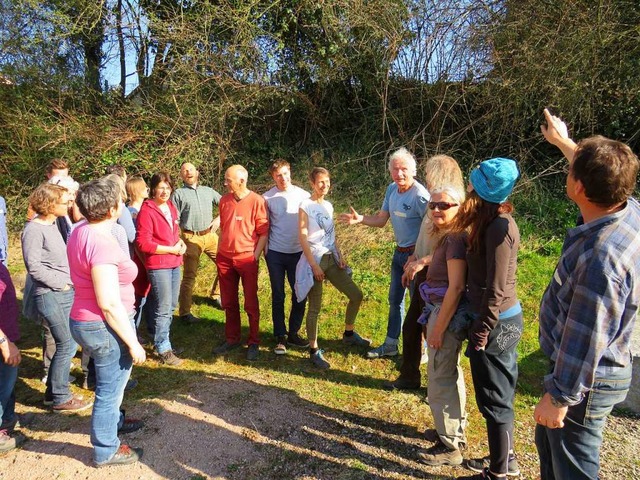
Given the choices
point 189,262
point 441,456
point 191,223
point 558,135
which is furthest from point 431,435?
point 191,223

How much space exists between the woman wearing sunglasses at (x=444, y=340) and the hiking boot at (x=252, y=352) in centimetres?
200

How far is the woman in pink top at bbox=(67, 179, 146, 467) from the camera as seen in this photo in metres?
2.50

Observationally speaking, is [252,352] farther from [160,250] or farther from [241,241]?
[160,250]

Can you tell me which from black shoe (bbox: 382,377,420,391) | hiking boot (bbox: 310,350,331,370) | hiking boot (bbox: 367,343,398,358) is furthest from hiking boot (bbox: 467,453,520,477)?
hiking boot (bbox: 310,350,331,370)

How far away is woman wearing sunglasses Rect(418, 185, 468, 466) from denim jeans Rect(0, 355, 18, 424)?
2.86 m

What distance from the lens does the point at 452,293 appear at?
2.66m

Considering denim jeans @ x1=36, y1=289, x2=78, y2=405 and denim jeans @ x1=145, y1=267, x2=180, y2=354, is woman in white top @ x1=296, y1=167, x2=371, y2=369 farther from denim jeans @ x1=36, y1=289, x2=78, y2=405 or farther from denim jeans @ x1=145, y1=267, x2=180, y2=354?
denim jeans @ x1=36, y1=289, x2=78, y2=405

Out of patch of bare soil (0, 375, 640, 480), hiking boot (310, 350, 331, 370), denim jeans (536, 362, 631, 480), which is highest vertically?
denim jeans (536, 362, 631, 480)

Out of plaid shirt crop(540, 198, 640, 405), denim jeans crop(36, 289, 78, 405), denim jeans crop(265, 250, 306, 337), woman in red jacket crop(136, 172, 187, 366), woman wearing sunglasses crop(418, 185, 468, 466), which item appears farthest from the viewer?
denim jeans crop(265, 250, 306, 337)

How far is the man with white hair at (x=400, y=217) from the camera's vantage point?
390cm

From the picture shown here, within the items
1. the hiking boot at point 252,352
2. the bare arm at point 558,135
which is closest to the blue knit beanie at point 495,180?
the bare arm at point 558,135

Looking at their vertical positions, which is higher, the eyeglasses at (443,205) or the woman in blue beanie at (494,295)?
the eyeglasses at (443,205)

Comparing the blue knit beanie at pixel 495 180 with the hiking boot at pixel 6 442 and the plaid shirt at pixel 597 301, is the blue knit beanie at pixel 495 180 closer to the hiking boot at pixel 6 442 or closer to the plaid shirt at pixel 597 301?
the plaid shirt at pixel 597 301

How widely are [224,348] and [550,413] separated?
11.2 feet
